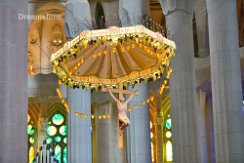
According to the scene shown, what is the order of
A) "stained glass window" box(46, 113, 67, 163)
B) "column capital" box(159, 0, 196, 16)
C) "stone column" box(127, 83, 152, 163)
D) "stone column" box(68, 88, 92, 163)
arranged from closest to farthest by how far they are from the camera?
1. "column capital" box(159, 0, 196, 16)
2. "stone column" box(127, 83, 152, 163)
3. "stone column" box(68, 88, 92, 163)
4. "stained glass window" box(46, 113, 67, 163)

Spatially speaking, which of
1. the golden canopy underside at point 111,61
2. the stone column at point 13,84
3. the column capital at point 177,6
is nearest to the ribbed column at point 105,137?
the column capital at point 177,6

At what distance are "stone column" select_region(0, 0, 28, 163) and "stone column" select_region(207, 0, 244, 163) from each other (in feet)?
26.7

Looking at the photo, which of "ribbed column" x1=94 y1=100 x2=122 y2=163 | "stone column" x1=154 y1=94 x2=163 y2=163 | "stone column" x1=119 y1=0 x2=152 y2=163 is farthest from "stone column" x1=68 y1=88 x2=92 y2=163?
"stone column" x1=154 y1=94 x2=163 y2=163

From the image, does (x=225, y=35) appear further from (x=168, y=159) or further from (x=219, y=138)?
(x=168, y=159)

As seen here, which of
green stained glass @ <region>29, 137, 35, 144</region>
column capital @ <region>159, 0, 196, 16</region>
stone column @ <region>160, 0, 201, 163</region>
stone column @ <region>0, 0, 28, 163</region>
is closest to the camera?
stone column @ <region>0, 0, 28, 163</region>

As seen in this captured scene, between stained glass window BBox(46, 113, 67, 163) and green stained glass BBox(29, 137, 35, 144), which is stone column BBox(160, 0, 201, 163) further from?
green stained glass BBox(29, 137, 35, 144)

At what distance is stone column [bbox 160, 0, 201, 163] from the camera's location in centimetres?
1959

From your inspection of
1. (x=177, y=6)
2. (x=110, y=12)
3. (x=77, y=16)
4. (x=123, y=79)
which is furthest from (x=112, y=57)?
(x=110, y=12)

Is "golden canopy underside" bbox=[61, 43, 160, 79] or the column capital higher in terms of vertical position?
the column capital

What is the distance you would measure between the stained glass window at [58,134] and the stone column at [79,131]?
33.2 ft

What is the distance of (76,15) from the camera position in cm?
2308

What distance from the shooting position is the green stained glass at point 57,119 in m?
33.4

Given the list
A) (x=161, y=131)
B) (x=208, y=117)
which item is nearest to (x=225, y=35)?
(x=208, y=117)

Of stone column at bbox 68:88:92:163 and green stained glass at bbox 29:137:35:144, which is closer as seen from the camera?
stone column at bbox 68:88:92:163
